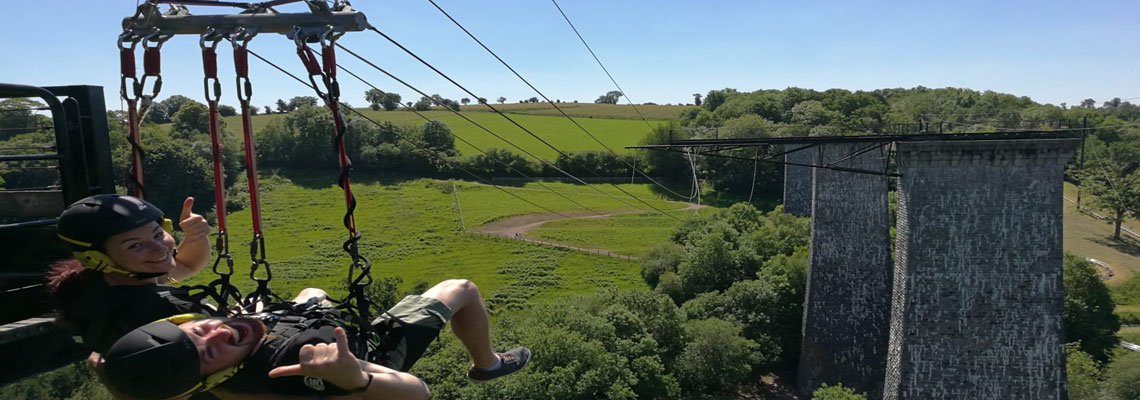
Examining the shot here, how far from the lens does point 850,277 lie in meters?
16.9

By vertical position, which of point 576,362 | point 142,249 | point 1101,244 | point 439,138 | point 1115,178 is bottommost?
point 1101,244

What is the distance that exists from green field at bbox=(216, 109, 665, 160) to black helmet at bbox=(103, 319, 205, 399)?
45.7m

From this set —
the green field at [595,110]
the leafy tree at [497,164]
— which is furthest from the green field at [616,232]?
the green field at [595,110]

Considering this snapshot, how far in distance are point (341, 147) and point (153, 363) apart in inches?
56.2

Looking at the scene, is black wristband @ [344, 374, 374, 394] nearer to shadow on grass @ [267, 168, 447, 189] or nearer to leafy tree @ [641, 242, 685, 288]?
leafy tree @ [641, 242, 685, 288]

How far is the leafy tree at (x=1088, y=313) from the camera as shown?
777 inches

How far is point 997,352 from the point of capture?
11234 mm

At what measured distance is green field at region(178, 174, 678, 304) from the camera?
2938 cm

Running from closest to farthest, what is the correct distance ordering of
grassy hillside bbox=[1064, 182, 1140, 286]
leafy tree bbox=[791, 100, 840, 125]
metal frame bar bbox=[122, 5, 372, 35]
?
1. metal frame bar bbox=[122, 5, 372, 35]
2. grassy hillside bbox=[1064, 182, 1140, 286]
3. leafy tree bbox=[791, 100, 840, 125]

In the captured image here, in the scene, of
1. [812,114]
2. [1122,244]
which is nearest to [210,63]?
[1122,244]

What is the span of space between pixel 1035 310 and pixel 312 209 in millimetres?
37029

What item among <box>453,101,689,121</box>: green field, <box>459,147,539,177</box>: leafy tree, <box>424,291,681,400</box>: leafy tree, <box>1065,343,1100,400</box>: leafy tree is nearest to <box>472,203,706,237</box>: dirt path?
<box>459,147,539,177</box>: leafy tree

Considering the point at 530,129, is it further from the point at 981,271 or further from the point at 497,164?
the point at 981,271

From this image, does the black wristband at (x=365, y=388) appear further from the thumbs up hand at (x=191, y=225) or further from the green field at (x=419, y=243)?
the green field at (x=419, y=243)
